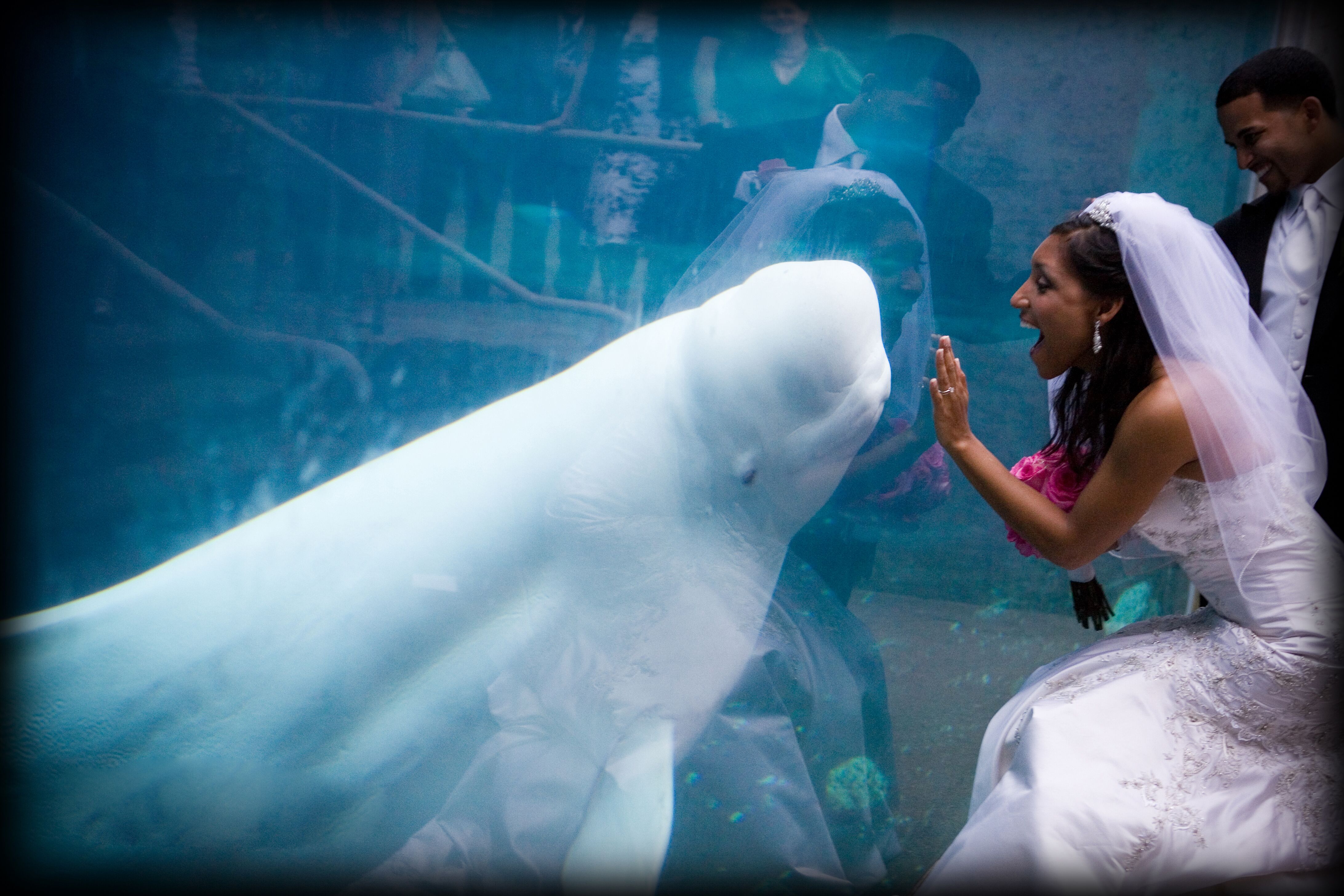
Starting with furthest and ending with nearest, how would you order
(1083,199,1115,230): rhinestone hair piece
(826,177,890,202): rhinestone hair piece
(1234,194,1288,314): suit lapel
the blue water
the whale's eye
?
(1234,194,1288,314): suit lapel
(826,177,890,202): rhinestone hair piece
the whale's eye
the blue water
(1083,199,1115,230): rhinestone hair piece

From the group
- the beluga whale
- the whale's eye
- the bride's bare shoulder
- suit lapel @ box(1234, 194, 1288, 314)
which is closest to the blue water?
the beluga whale

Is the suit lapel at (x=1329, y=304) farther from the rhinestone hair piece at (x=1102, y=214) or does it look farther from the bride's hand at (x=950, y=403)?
the bride's hand at (x=950, y=403)

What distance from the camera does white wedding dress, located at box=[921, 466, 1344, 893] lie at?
1.79 m

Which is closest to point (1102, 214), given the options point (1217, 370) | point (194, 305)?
point (1217, 370)

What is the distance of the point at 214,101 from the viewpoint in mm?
2035

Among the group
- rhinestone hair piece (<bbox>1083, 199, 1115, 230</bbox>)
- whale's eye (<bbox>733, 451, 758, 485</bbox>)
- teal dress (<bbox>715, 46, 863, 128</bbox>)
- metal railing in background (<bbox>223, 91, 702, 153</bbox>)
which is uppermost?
teal dress (<bbox>715, 46, 863, 128</bbox>)

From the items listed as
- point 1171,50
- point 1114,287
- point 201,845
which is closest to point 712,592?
point 1114,287

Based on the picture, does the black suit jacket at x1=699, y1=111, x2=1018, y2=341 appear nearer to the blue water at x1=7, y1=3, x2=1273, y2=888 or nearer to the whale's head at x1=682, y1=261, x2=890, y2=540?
the blue water at x1=7, y1=3, x2=1273, y2=888

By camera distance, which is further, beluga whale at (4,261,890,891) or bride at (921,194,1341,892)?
beluga whale at (4,261,890,891)

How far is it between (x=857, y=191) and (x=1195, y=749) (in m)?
1.58

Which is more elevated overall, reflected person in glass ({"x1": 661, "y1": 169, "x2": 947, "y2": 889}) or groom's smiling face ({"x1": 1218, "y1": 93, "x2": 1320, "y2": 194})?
groom's smiling face ({"x1": 1218, "y1": 93, "x2": 1320, "y2": 194})

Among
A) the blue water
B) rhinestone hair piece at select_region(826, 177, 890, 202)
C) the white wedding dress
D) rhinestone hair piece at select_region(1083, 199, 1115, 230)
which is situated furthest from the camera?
rhinestone hair piece at select_region(826, 177, 890, 202)

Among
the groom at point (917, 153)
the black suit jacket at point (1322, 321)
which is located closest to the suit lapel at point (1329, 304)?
the black suit jacket at point (1322, 321)

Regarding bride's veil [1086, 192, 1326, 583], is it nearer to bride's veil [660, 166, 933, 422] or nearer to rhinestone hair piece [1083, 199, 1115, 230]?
rhinestone hair piece [1083, 199, 1115, 230]
